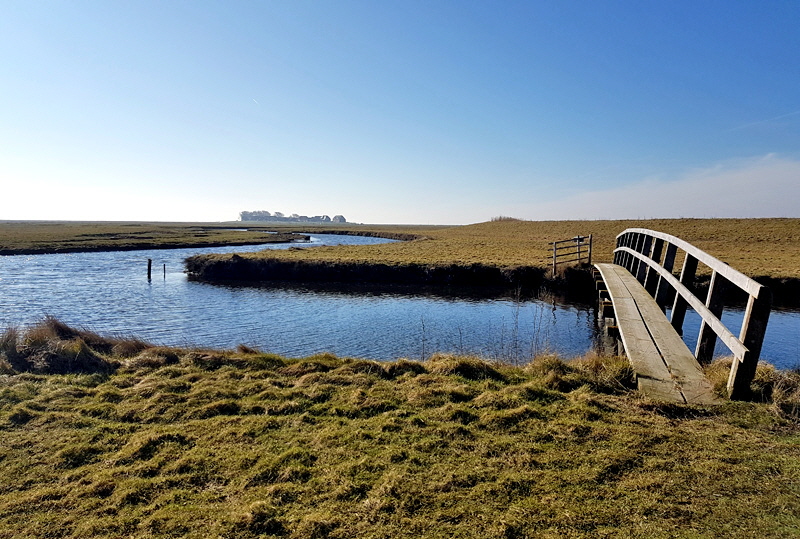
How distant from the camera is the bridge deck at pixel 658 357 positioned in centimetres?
642

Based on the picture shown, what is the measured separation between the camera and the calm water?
48.9ft

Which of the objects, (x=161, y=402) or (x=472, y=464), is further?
(x=161, y=402)

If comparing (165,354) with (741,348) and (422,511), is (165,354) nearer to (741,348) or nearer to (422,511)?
(422,511)

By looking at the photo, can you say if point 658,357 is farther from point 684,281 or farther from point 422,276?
point 422,276

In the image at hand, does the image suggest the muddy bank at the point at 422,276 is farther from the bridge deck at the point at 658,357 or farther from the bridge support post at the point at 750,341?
the bridge support post at the point at 750,341

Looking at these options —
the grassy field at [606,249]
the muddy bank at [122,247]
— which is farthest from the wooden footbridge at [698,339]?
the muddy bank at [122,247]

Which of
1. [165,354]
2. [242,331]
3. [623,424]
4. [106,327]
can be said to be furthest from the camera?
[106,327]

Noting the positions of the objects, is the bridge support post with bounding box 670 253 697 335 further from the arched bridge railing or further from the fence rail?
the fence rail

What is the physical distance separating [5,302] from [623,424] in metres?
28.7

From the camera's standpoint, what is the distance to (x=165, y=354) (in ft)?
31.7

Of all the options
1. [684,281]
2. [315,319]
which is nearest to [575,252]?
[315,319]

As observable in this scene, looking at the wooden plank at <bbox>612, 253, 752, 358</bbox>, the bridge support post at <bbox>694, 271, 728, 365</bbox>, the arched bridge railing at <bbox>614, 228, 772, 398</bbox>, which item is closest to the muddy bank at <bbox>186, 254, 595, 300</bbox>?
the arched bridge railing at <bbox>614, 228, 772, 398</bbox>

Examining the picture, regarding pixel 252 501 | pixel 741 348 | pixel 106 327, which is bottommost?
pixel 106 327

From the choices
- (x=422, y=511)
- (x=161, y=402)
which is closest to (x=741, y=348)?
(x=422, y=511)
